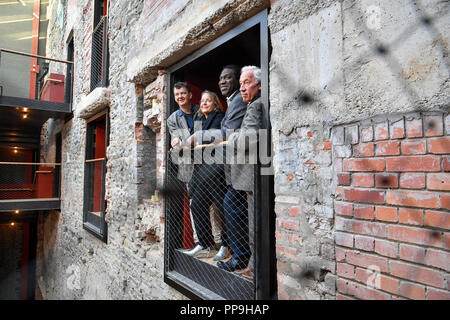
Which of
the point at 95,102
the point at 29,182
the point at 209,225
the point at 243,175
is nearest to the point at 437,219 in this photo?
the point at 243,175

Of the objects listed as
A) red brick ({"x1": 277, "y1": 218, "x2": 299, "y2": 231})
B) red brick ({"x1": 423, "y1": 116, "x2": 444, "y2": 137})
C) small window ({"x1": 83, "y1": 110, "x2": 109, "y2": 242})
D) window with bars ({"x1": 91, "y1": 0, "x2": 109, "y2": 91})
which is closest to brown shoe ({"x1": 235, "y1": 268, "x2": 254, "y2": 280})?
red brick ({"x1": 277, "y1": 218, "x2": 299, "y2": 231})

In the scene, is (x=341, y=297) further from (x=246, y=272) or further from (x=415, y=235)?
(x=246, y=272)

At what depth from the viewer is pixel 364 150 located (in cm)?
132

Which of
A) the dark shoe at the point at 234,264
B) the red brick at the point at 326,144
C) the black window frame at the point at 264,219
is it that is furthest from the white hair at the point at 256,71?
the dark shoe at the point at 234,264

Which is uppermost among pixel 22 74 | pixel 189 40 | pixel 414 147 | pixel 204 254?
pixel 22 74

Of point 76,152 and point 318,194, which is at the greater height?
point 76,152

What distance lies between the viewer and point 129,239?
376 centimetres

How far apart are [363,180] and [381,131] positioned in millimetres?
248

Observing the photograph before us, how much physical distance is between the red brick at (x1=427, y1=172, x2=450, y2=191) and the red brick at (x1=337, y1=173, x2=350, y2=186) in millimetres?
337

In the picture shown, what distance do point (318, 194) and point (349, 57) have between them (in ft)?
2.42

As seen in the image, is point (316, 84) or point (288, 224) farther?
point (288, 224)

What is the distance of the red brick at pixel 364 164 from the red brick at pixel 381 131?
0.35ft
